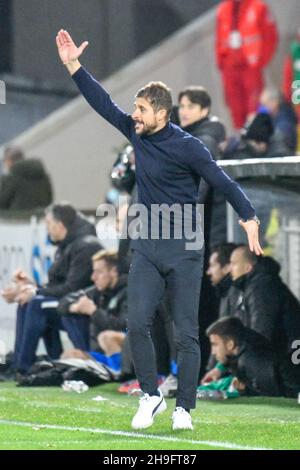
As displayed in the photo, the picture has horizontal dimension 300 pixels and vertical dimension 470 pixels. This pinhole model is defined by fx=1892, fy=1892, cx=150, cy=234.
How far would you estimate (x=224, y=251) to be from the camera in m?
13.4

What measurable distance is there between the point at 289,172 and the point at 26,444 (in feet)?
11.3

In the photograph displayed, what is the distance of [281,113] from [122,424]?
8.15 metres

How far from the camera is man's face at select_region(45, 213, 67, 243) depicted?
14969 millimetres

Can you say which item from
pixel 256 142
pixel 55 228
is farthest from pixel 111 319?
pixel 256 142

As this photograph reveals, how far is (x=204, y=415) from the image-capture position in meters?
11.7

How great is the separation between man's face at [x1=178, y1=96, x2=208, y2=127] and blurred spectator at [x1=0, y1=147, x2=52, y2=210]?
5.32 metres

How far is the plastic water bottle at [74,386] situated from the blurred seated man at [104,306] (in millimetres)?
616

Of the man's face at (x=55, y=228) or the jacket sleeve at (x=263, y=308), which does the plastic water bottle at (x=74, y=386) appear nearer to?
the jacket sleeve at (x=263, y=308)

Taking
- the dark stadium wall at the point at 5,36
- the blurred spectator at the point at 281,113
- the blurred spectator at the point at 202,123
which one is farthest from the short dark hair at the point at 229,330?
the dark stadium wall at the point at 5,36

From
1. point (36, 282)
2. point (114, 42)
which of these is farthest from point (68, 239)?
point (114, 42)

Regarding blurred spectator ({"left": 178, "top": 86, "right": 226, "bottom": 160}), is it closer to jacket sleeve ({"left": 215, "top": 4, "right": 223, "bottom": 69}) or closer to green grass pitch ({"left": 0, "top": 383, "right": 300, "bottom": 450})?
green grass pitch ({"left": 0, "top": 383, "right": 300, "bottom": 450})

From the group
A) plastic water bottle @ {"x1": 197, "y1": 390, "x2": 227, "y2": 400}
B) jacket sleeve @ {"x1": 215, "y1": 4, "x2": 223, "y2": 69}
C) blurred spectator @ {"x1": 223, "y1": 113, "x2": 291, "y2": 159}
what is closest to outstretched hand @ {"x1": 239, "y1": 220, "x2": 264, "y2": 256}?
plastic water bottle @ {"x1": 197, "y1": 390, "x2": 227, "y2": 400}

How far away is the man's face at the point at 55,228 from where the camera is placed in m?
15.0

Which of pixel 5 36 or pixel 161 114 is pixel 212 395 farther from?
pixel 5 36
